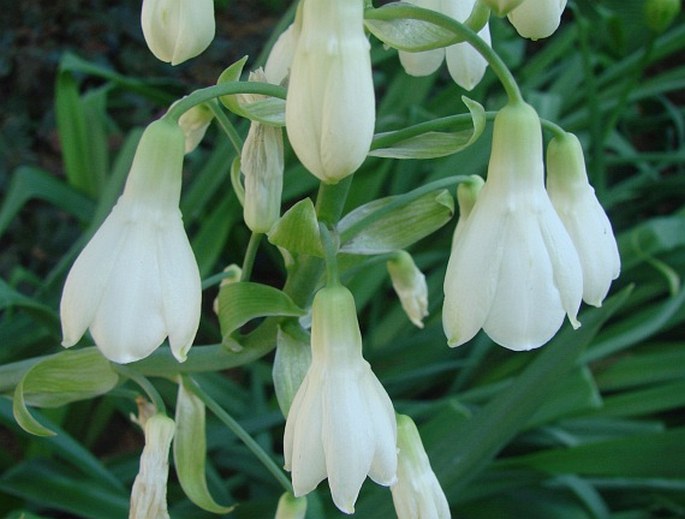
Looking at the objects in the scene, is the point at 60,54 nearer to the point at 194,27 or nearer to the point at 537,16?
the point at 194,27

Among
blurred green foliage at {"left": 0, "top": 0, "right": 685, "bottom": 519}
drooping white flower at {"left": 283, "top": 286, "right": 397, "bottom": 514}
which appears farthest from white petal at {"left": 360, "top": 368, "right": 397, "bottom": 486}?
blurred green foliage at {"left": 0, "top": 0, "right": 685, "bottom": 519}

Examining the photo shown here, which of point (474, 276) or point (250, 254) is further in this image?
point (250, 254)

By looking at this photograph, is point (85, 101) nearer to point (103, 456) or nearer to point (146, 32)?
point (103, 456)

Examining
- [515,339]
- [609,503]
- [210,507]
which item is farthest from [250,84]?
[609,503]

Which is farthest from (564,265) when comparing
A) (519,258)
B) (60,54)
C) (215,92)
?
(60,54)

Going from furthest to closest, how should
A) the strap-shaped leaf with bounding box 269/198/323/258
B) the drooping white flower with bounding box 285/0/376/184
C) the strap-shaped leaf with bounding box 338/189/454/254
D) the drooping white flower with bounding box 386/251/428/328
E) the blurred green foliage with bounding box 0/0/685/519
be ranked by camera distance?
the blurred green foliage with bounding box 0/0/685/519, the drooping white flower with bounding box 386/251/428/328, the strap-shaped leaf with bounding box 338/189/454/254, the strap-shaped leaf with bounding box 269/198/323/258, the drooping white flower with bounding box 285/0/376/184

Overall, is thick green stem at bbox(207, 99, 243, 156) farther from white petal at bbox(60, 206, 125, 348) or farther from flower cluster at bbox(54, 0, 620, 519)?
white petal at bbox(60, 206, 125, 348)
